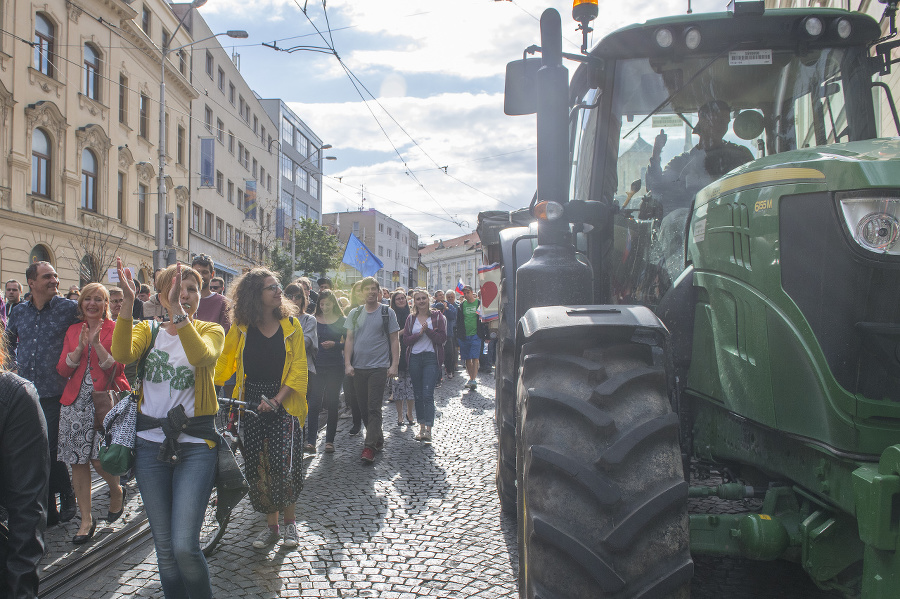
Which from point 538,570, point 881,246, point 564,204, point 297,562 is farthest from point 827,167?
point 297,562

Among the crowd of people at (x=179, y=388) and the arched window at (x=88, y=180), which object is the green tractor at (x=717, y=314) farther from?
the arched window at (x=88, y=180)

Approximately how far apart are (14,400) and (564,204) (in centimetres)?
222

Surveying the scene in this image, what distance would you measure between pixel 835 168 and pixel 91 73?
89.4 ft

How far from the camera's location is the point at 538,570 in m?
2.31

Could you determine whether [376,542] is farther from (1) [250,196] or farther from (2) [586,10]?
(1) [250,196]

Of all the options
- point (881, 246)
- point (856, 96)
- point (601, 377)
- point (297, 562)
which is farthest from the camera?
point (297, 562)

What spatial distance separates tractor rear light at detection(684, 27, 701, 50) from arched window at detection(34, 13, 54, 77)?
23.0m

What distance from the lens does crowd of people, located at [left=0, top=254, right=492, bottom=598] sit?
7.99 feet

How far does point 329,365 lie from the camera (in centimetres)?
880

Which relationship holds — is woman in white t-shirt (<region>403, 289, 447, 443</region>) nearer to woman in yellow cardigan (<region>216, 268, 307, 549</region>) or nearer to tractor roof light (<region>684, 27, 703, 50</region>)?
woman in yellow cardigan (<region>216, 268, 307, 549</region>)

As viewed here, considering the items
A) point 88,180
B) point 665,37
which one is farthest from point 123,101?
point 665,37

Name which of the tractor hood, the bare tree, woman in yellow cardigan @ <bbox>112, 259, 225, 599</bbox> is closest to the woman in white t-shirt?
woman in yellow cardigan @ <bbox>112, 259, 225, 599</bbox>

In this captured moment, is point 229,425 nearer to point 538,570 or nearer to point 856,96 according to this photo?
point 538,570

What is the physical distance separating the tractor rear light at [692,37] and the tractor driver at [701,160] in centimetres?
27
